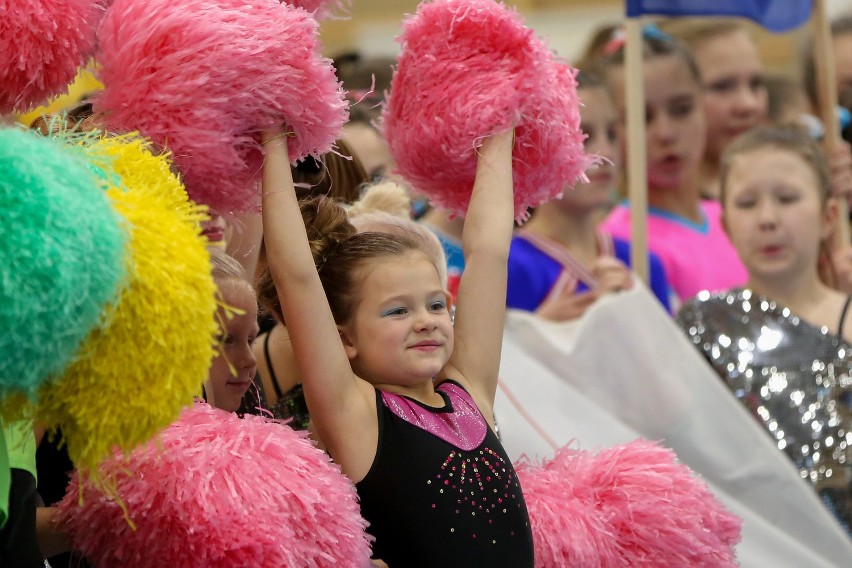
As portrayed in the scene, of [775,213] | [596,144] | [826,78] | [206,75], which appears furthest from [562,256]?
[206,75]

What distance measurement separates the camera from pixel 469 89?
150cm

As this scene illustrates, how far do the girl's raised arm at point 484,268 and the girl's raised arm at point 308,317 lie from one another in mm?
191

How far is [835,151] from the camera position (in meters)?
3.24

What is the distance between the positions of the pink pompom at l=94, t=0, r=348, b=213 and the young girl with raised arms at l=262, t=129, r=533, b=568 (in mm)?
54

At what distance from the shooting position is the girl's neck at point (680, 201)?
3.41 m

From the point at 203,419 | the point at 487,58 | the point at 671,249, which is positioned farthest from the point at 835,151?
the point at 203,419

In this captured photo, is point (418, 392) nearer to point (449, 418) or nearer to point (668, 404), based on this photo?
point (449, 418)

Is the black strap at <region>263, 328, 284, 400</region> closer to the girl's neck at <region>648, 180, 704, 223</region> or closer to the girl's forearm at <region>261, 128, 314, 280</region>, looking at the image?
the girl's forearm at <region>261, 128, 314, 280</region>

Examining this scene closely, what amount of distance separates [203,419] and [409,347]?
0.98 feet

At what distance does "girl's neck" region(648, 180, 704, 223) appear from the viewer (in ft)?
11.2

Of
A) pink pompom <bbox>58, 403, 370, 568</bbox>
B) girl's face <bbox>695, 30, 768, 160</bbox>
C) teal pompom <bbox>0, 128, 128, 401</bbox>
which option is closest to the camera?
teal pompom <bbox>0, 128, 128, 401</bbox>

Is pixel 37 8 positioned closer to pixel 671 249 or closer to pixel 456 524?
pixel 456 524

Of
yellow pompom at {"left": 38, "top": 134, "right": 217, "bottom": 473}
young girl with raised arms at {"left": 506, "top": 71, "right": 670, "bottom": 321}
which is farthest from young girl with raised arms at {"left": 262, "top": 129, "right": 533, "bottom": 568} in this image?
young girl with raised arms at {"left": 506, "top": 71, "right": 670, "bottom": 321}

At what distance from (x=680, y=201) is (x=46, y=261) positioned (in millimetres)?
2665
